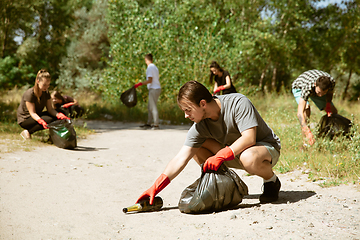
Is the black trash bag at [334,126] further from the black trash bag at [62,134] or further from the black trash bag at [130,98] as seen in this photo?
the black trash bag at [130,98]

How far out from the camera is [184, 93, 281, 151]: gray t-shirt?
281 cm

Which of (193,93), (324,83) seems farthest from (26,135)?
(324,83)

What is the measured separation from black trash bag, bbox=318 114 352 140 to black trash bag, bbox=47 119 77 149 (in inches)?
157

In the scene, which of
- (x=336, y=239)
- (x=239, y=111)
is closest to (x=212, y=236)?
(x=336, y=239)

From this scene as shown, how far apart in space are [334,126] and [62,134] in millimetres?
4316

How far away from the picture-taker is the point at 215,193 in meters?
2.88

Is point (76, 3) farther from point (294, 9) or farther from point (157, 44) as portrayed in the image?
point (294, 9)

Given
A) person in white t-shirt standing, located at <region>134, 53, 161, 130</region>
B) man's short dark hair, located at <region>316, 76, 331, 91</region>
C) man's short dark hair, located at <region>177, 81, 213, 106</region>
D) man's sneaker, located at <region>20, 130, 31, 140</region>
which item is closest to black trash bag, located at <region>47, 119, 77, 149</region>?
man's sneaker, located at <region>20, 130, 31, 140</region>

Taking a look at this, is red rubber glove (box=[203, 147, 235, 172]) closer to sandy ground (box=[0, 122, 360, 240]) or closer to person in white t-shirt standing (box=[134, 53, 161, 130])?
sandy ground (box=[0, 122, 360, 240])

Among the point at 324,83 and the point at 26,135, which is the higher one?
the point at 324,83

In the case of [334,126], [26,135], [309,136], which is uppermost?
[334,126]

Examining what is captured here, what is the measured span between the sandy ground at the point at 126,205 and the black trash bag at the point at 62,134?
57 cm

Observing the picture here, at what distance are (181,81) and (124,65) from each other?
2153 millimetres

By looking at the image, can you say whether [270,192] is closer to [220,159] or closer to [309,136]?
[220,159]
